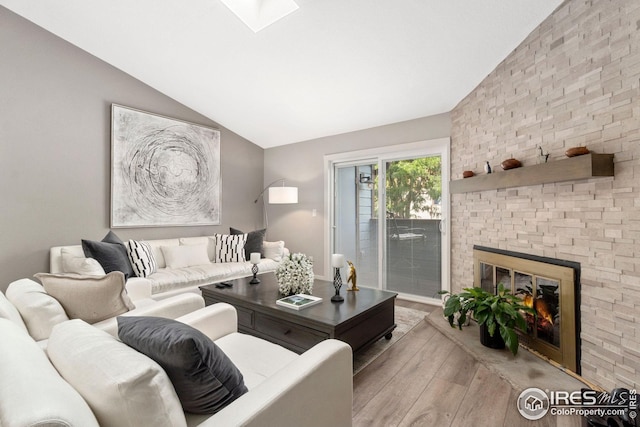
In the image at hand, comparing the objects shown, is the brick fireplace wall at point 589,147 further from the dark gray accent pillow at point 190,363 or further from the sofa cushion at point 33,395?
the sofa cushion at point 33,395

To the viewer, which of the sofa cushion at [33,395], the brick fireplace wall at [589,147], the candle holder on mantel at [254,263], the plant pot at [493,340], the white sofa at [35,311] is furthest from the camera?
the candle holder on mantel at [254,263]

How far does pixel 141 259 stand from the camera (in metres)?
3.33

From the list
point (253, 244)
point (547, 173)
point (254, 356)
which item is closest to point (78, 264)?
point (253, 244)

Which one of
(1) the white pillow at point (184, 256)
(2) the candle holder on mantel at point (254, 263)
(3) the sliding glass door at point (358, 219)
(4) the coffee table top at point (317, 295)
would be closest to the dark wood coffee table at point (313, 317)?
(4) the coffee table top at point (317, 295)

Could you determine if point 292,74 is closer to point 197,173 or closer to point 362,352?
point 197,173

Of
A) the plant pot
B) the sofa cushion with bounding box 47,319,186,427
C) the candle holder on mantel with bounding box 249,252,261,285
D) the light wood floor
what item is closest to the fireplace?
the plant pot

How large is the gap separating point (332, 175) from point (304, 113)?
1038 mm

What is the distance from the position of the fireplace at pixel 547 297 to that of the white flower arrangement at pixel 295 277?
1.74m

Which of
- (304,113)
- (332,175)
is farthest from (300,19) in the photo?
(332,175)

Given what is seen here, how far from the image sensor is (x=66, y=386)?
78 cm

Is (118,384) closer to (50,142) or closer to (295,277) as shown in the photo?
(295,277)

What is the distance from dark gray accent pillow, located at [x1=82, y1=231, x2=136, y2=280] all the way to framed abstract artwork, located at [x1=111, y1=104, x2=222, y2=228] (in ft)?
2.74

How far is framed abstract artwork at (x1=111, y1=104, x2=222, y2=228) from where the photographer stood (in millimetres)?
3789

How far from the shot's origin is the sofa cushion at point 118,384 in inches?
29.9
